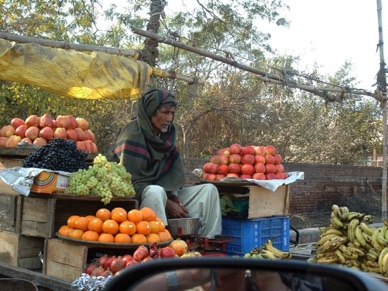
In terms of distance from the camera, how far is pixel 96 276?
3924 mm

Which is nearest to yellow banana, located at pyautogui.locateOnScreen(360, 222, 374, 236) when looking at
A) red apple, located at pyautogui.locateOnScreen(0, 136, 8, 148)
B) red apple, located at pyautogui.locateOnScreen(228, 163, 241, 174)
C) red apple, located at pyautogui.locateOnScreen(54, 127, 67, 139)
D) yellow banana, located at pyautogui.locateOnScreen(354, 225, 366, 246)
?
yellow banana, located at pyautogui.locateOnScreen(354, 225, 366, 246)

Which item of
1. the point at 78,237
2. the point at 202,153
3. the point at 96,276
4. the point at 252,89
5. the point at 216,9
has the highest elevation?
the point at 216,9

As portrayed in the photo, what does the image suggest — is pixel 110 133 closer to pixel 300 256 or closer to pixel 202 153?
pixel 202 153

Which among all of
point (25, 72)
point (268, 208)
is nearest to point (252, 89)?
point (268, 208)

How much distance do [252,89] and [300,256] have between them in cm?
1029

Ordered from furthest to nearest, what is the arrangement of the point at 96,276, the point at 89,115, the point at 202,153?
the point at 202,153
the point at 89,115
the point at 96,276

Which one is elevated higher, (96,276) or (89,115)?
(89,115)

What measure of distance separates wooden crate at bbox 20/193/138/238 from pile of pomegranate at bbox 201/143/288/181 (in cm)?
174

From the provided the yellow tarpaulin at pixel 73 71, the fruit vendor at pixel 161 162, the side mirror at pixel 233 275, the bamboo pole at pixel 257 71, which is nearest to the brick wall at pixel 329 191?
the bamboo pole at pixel 257 71

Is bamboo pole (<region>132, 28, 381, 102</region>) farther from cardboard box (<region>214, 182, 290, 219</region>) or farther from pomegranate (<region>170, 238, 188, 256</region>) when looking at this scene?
pomegranate (<region>170, 238, 188, 256</region>)

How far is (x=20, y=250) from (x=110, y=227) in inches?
37.3

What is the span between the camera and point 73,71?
17.3 feet

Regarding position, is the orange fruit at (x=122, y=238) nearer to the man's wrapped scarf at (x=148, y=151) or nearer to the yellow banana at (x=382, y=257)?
the man's wrapped scarf at (x=148, y=151)

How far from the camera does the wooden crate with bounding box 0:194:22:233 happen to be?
4629 millimetres
